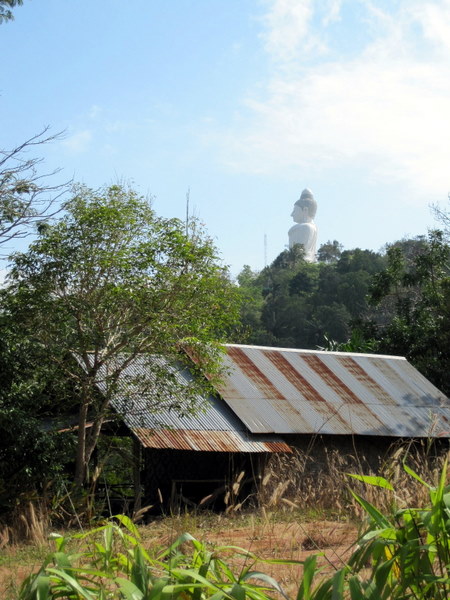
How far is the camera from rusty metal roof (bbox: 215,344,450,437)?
15.6m

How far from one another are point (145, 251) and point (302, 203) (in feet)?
272

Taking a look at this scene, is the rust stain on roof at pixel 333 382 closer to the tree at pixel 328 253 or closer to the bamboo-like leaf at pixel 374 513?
the bamboo-like leaf at pixel 374 513

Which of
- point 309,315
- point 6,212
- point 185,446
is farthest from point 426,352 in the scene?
point 309,315

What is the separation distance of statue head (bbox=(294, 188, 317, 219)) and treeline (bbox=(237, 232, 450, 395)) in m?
23.7

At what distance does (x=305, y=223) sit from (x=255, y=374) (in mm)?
77754

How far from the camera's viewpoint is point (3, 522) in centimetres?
1180

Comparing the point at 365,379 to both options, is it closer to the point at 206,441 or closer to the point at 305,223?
the point at 206,441

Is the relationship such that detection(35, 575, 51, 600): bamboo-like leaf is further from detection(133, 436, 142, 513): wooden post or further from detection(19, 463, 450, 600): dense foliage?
detection(133, 436, 142, 513): wooden post

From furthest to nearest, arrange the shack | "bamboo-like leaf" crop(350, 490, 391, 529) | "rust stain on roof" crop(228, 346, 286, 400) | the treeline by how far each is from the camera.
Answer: the treeline, "rust stain on roof" crop(228, 346, 286, 400), the shack, "bamboo-like leaf" crop(350, 490, 391, 529)

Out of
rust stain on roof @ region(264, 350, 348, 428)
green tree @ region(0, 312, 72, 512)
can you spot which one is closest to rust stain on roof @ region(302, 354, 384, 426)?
rust stain on roof @ region(264, 350, 348, 428)

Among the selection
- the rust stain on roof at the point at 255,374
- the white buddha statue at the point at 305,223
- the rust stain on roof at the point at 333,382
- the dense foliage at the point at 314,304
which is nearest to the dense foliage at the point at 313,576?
the rust stain on roof at the point at 255,374

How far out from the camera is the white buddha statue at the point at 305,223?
92312 mm

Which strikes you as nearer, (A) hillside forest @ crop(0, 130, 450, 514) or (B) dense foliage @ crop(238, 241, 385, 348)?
(A) hillside forest @ crop(0, 130, 450, 514)

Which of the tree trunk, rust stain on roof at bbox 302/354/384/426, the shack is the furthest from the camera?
rust stain on roof at bbox 302/354/384/426
